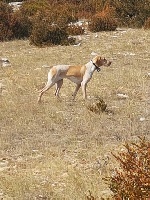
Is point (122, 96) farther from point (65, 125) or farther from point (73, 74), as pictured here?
point (65, 125)

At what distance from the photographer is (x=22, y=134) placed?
7406mm

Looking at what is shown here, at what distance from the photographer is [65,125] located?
25.9 ft

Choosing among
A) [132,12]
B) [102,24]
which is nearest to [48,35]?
[102,24]

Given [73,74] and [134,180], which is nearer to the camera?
→ [134,180]

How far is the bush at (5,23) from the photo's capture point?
16.9 meters

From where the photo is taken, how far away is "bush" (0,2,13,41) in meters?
16.9

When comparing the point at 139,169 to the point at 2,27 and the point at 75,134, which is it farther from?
the point at 2,27

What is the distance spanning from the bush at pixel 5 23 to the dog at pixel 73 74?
25.1 feet

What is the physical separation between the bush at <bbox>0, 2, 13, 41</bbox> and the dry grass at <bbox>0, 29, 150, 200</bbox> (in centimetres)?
275

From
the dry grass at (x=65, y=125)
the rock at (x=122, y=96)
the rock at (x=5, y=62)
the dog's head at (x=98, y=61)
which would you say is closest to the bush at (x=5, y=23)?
the dry grass at (x=65, y=125)

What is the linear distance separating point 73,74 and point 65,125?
199 cm

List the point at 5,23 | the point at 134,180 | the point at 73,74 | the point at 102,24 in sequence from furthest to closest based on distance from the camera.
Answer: the point at 102,24 < the point at 5,23 < the point at 73,74 < the point at 134,180

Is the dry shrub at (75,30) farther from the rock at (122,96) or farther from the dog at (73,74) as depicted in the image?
the rock at (122,96)

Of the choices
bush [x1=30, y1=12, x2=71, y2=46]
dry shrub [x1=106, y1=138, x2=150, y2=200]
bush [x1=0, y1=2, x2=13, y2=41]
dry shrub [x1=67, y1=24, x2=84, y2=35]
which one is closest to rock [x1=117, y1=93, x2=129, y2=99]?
dry shrub [x1=106, y1=138, x2=150, y2=200]
